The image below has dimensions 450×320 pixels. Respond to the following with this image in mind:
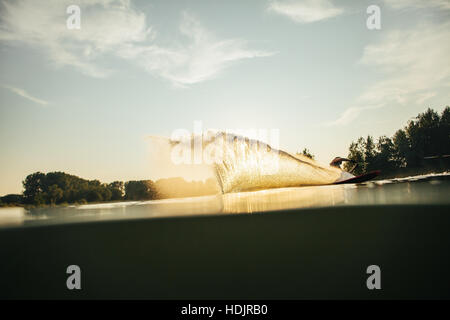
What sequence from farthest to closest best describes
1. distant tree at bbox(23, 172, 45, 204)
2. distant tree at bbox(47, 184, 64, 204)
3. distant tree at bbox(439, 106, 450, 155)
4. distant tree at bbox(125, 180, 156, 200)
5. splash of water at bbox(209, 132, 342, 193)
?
distant tree at bbox(439, 106, 450, 155), distant tree at bbox(23, 172, 45, 204), distant tree at bbox(47, 184, 64, 204), distant tree at bbox(125, 180, 156, 200), splash of water at bbox(209, 132, 342, 193)

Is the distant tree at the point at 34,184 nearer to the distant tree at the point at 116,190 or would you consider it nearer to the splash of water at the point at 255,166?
the distant tree at the point at 116,190

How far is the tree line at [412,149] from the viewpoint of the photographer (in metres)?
72.5

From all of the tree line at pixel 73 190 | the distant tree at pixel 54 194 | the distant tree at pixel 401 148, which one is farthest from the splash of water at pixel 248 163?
the distant tree at pixel 401 148

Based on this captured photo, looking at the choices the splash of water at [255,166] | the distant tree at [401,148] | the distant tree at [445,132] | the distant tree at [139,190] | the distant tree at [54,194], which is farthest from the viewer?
A: the distant tree at [445,132]

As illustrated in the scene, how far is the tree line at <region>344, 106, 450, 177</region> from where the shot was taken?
72.5 metres

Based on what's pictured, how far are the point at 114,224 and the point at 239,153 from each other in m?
8.64

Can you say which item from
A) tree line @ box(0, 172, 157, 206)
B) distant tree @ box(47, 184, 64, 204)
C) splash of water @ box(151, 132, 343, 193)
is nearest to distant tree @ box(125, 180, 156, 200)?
tree line @ box(0, 172, 157, 206)

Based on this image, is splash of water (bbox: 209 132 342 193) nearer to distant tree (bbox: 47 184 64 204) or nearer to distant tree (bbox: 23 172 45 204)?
distant tree (bbox: 47 184 64 204)

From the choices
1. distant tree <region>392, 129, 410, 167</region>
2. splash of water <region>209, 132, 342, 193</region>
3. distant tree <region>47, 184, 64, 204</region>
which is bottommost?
distant tree <region>47, 184, 64, 204</region>

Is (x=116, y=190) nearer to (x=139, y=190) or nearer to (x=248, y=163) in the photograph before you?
(x=139, y=190)

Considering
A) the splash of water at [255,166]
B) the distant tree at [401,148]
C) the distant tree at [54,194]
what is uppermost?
the distant tree at [401,148]

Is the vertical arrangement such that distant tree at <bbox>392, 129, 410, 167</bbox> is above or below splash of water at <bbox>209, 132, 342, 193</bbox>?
above

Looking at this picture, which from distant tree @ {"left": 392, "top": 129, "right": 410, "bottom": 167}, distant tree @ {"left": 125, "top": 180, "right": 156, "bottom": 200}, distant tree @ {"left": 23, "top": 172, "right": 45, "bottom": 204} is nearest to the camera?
distant tree @ {"left": 125, "top": 180, "right": 156, "bottom": 200}
